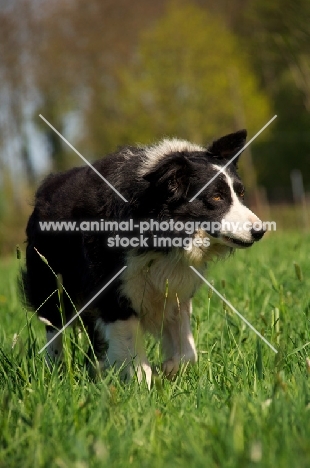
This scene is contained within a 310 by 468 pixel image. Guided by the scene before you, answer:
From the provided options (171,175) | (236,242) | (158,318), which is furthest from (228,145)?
(158,318)

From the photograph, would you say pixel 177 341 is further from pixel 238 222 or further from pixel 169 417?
pixel 169 417

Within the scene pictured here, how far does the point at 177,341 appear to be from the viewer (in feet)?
14.0

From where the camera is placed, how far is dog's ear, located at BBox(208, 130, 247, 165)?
14.1 ft

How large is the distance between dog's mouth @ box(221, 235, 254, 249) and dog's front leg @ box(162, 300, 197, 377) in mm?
518

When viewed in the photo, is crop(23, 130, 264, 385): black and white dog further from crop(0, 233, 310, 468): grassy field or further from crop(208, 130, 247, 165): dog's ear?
crop(0, 233, 310, 468): grassy field

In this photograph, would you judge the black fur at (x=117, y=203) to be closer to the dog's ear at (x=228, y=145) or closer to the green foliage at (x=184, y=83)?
the dog's ear at (x=228, y=145)

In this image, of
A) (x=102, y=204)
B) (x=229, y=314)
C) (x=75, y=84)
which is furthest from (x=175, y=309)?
(x=75, y=84)

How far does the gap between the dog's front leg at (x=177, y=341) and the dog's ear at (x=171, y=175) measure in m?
0.74

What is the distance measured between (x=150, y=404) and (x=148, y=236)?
52.8 inches

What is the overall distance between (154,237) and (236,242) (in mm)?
508

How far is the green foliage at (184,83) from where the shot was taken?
2298 cm

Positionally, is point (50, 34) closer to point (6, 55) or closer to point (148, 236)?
point (6, 55)

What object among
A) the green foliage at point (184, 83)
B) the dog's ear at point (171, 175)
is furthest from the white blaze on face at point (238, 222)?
the green foliage at point (184, 83)

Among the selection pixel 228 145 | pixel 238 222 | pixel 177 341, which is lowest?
pixel 177 341
